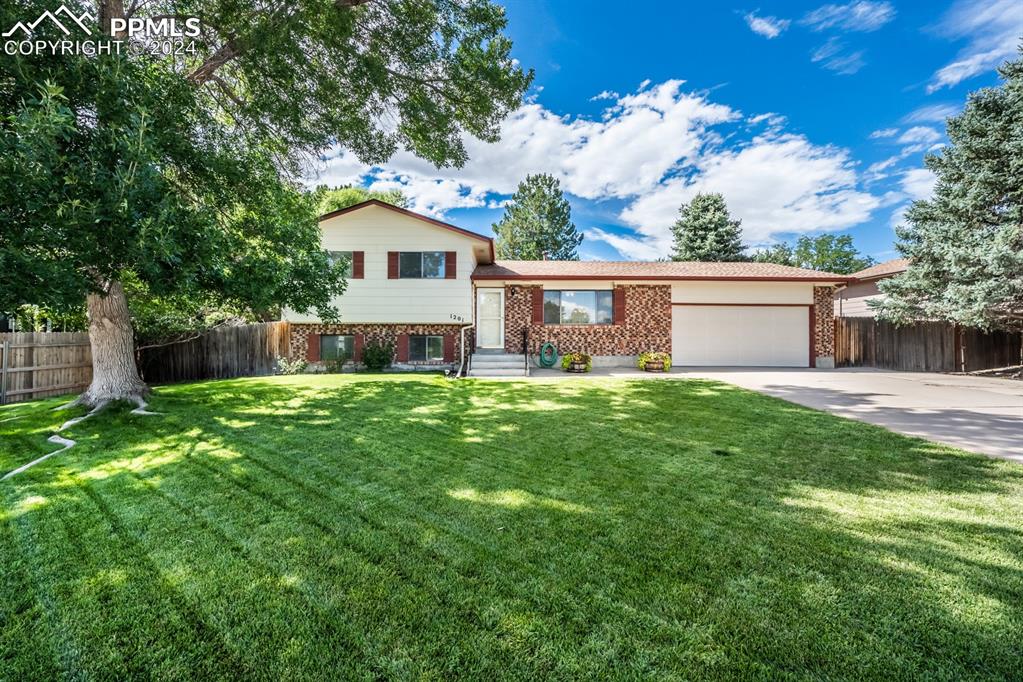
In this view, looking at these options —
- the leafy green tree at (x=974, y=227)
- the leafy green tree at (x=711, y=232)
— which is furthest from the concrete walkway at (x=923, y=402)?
the leafy green tree at (x=711, y=232)

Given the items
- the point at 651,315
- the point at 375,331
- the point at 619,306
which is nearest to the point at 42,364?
the point at 375,331

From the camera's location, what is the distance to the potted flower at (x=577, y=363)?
12594 millimetres

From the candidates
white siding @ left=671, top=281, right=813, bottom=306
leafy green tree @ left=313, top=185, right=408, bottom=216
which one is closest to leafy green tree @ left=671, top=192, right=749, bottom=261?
white siding @ left=671, top=281, right=813, bottom=306

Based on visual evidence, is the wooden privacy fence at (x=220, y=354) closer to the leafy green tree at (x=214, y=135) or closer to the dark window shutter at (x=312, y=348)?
the dark window shutter at (x=312, y=348)

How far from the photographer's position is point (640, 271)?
14.4 m

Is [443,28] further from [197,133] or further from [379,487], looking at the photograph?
[379,487]

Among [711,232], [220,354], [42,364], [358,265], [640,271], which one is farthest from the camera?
[711,232]

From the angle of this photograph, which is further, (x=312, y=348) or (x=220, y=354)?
(x=312, y=348)

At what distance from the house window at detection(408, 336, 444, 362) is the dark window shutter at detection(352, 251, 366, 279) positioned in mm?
2424

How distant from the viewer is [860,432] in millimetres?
5125

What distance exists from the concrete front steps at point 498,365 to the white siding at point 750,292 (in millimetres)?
6142

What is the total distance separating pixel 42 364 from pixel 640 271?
613 inches

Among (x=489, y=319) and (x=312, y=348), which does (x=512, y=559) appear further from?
(x=312, y=348)

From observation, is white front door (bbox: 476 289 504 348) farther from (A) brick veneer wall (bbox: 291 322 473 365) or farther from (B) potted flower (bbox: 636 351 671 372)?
(B) potted flower (bbox: 636 351 671 372)
